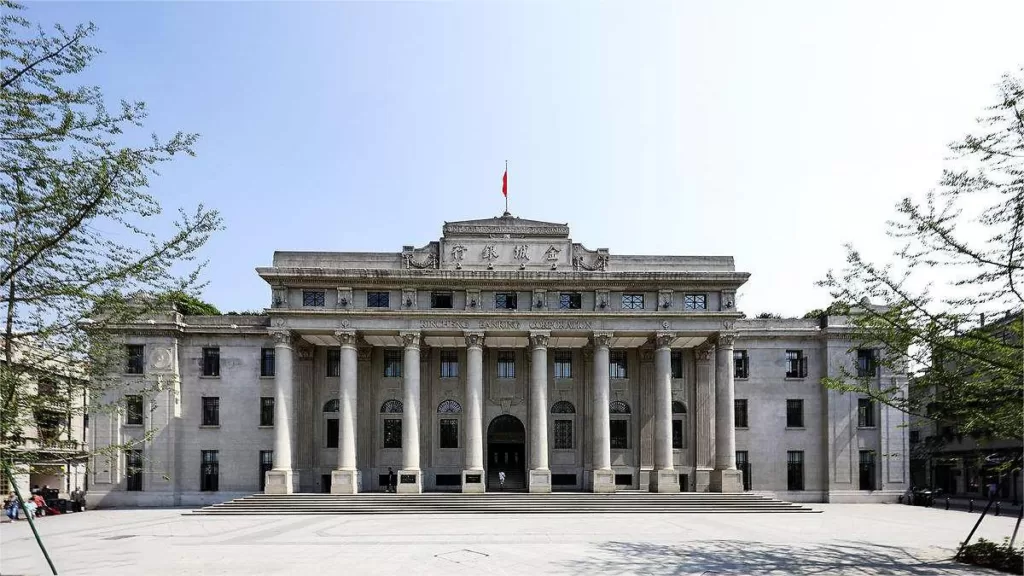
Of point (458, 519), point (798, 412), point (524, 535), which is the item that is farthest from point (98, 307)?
point (798, 412)

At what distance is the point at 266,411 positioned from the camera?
48.4m

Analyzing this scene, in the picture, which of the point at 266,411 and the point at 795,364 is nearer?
the point at 266,411

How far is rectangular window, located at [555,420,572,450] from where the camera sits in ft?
160

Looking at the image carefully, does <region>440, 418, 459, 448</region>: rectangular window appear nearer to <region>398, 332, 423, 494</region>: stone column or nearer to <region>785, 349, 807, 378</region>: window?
<region>398, 332, 423, 494</region>: stone column

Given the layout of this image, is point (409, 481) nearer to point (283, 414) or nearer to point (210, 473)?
point (283, 414)

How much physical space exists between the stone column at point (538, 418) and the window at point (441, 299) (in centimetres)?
567

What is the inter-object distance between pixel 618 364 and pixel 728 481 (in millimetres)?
10662

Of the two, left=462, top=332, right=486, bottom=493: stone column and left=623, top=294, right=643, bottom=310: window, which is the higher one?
left=623, top=294, right=643, bottom=310: window

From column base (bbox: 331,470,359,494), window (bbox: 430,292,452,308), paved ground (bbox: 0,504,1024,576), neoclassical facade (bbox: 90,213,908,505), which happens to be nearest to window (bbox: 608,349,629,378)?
neoclassical facade (bbox: 90,213,908,505)

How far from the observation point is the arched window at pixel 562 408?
48875mm

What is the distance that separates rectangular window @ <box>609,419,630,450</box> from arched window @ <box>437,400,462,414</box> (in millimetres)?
10520

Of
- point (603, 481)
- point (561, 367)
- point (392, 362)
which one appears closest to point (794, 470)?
point (603, 481)

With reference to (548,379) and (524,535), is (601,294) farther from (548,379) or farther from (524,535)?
(524,535)

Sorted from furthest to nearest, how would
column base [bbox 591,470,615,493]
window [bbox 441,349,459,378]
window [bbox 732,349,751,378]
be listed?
window [bbox 732,349,751,378] → window [bbox 441,349,459,378] → column base [bbox 591,470,615,493]
